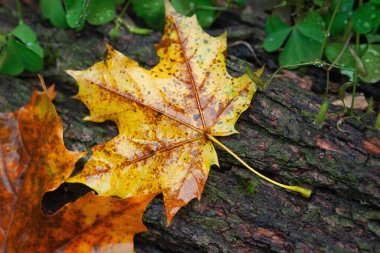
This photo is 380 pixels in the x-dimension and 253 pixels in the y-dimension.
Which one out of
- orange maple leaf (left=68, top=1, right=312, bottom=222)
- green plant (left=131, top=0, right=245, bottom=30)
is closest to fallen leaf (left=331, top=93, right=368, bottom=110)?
orange maple leaf (left=68, top=1, right=312, bottom=222)

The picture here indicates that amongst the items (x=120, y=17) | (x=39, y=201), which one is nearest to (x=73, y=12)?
(x=120, y=17)

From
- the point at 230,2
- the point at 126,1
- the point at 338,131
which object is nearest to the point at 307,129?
the point at 338,131

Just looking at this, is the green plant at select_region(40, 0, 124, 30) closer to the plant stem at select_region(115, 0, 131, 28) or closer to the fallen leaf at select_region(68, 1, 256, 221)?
the plant stem at select_region(115, 0, 131, 28)

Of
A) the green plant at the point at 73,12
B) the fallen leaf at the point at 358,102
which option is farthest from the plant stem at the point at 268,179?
the green plant at the point at 73,12

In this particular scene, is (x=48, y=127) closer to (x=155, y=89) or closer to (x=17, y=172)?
(x=17, y=172)

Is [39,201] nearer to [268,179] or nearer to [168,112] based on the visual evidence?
[168,112]
